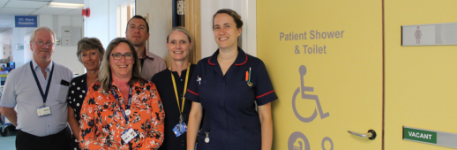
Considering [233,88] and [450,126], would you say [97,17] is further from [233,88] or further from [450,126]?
[450,126]

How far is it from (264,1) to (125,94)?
1126mm

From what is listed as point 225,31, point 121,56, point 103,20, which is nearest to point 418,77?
point 225,31

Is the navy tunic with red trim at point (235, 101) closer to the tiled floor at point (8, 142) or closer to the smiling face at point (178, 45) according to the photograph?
the smiling face at point (178, 45)

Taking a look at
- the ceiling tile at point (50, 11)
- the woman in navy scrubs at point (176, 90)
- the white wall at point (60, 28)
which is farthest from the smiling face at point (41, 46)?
the white wall at point (60, 28)

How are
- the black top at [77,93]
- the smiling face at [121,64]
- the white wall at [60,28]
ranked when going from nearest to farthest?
the smiling face at [121,64]
the black top at [77,93]
the white wall at [60,28]

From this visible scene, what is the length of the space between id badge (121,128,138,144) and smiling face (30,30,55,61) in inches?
47.5

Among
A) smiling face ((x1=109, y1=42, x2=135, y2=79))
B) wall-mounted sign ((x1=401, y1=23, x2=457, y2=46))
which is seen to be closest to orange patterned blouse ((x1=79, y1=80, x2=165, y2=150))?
smiling face ((x1=109, y1=42, x2=135, y2=79))

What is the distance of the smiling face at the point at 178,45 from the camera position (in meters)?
2.02

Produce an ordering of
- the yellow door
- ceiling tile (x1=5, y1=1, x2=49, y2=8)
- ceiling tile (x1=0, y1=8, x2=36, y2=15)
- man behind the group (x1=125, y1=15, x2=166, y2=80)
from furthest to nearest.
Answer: ceiling tile (x1=0, y1=8, x2=36, y2=15), ceiling tile (x1=5, y1=1, x2=49, y2=8), man behind the group (x1=125, y1=15, x2=166, y2=80), the yellow door

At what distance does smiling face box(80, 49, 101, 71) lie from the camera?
231 cm

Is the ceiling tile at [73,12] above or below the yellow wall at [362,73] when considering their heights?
above

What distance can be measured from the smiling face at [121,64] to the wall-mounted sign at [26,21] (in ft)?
33.7

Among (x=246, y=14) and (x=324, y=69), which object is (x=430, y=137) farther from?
(x=246, y=14)

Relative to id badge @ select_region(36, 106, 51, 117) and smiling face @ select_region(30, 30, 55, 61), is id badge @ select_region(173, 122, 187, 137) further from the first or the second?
smiling face @ select_region(30, 30, 55, 61)
